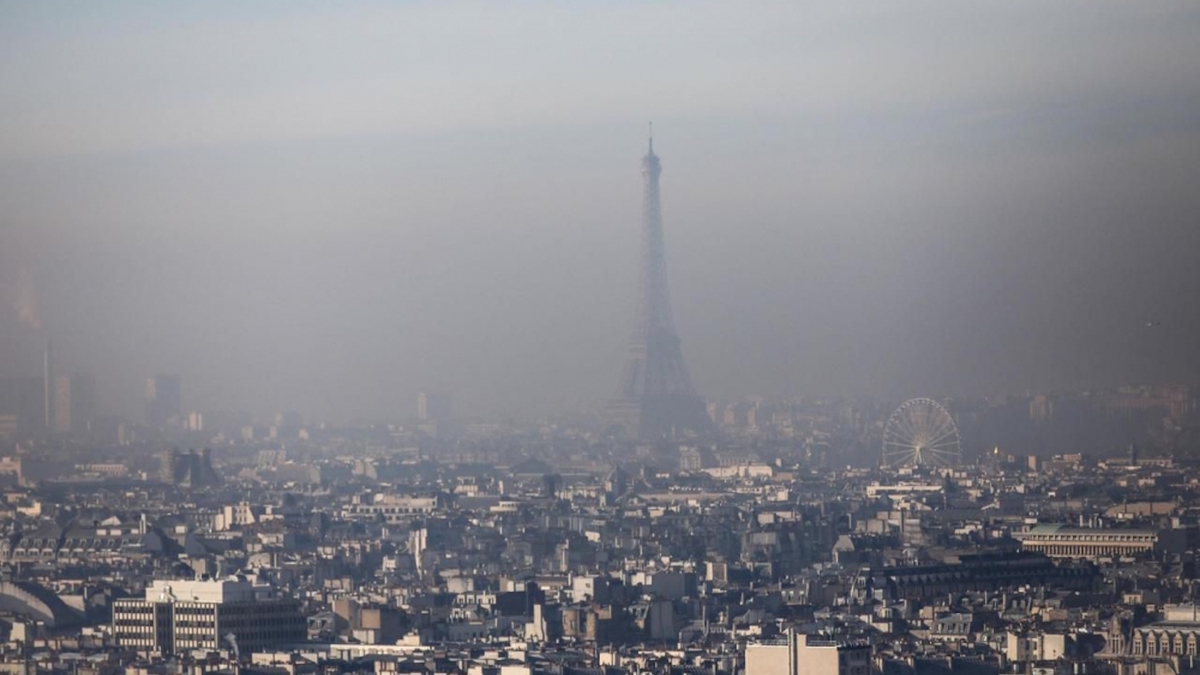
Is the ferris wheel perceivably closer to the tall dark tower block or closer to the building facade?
the tall dark tower block

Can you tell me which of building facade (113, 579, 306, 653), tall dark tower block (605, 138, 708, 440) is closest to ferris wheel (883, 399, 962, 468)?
tall dark tower block (605, 138, 708, 440)

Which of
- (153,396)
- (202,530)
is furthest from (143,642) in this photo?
(153,396)

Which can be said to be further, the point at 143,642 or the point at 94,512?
the point at 94,512

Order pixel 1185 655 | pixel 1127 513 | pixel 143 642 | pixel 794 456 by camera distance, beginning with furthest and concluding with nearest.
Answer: pixel 794 456 < pixel 1127 513 < pixel 143 642 < pixel 1185 655

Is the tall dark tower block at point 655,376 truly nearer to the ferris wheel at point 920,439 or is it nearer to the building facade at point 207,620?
the ferris wheel at point 920,439

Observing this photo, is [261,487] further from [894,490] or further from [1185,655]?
[1185,655]

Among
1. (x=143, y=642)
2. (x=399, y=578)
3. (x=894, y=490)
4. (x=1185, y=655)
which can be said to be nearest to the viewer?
(x=1185, y=655)
